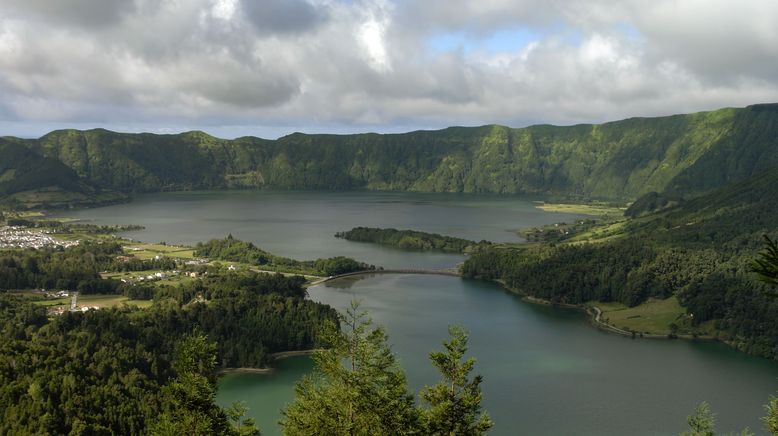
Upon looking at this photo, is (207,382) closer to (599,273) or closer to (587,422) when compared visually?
(587,422)

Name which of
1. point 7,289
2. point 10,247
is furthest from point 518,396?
point 10,247

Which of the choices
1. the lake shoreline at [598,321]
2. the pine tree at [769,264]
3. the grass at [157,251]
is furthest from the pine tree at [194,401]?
the grass at [157,251]

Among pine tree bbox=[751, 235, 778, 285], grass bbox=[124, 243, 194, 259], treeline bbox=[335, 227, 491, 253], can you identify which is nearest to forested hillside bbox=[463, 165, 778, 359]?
treeline bbox=[335, 227, 491, 253]

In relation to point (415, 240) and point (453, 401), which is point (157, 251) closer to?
point (415, 240)

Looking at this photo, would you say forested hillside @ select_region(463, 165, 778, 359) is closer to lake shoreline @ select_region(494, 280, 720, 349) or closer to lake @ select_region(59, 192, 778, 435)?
lake shoreline @ select_region(494, 280, 720, 349)

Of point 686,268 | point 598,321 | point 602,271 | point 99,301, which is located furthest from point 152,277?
point 686,268

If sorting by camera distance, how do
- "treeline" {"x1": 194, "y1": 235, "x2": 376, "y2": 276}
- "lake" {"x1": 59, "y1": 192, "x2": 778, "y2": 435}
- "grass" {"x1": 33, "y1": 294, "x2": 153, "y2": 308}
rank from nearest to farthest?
"lake" {"x1": 59, "y1": 192, "x2": 778, "y2": 435}, "grass" {"x1": 33, "y1": 294, "x2": 153, "y2": 308}, "treeline" {"x1": 194, "y1": 235, "x2": 376, "y2": 276}
